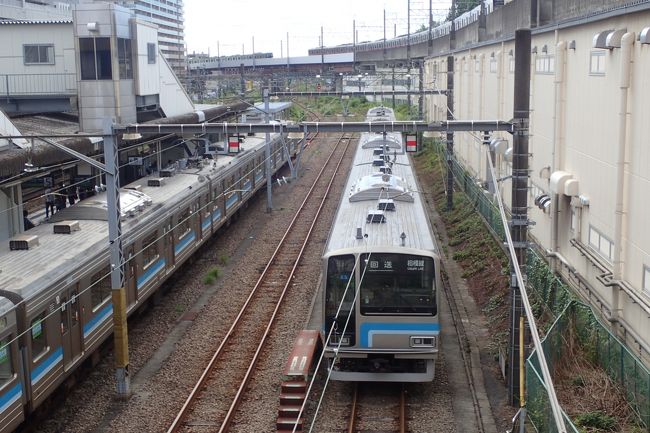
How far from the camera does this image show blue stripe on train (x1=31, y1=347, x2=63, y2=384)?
10289 mm

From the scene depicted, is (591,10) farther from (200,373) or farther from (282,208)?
(282,208)

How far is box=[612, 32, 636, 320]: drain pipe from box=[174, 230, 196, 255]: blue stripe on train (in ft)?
32.1

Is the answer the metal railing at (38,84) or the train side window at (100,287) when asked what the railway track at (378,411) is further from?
the metal railing at (38,84)

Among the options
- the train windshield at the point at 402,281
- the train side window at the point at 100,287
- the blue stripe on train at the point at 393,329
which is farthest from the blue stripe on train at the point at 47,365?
the train windshield at the point at 402,281

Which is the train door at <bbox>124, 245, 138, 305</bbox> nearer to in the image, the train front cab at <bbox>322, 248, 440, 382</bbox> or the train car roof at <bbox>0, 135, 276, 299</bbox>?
the train car roof at <bbox>0, 135, 276, 299</bbox>

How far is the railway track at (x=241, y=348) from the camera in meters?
11.4

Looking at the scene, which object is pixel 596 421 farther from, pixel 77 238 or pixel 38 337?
pixel 77 238

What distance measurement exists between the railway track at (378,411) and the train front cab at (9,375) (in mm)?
4158

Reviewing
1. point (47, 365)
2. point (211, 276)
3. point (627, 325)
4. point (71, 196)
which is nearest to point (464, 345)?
point (627, 325)

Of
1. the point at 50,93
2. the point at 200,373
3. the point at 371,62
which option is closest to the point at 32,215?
the point at 50,93

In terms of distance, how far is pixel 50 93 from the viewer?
2491cm

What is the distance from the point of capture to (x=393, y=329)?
11570 mm

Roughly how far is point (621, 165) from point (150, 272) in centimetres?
891

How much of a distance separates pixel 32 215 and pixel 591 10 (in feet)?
46.2
